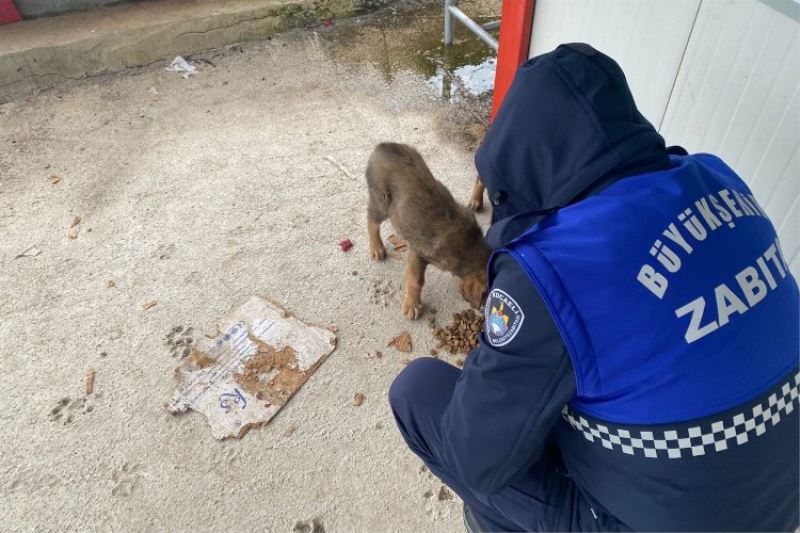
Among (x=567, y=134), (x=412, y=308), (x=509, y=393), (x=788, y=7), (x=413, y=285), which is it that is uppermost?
(x=788, y=7)

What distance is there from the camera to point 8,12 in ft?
15.9

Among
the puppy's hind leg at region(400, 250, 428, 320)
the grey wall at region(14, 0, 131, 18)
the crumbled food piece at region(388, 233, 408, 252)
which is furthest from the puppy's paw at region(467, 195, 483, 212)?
the grey wall at region(14, 0, 131, 18)

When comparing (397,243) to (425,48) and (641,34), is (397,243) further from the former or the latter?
(425,48)

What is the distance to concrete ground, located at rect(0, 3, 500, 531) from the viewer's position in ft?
7.38

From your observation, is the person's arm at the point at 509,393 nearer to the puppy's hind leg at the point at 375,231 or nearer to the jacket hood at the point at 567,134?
the jacket hood at the point at 567,134

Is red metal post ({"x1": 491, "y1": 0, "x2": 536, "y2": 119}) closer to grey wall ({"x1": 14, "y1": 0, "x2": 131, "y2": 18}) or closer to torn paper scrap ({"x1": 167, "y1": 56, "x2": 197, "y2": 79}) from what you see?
torn paper scrap ({"x1": 167, "y1": 56, "x2": 197, "y2": 79})

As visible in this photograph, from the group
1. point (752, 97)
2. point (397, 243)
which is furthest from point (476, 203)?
point (752, 97)

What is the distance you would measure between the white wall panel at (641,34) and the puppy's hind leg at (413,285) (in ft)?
4.53

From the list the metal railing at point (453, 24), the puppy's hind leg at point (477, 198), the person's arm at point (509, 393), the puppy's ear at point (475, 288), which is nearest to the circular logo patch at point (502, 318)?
the person's arm at point (509, 393)

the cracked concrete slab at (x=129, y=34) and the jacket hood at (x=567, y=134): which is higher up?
the jacket hood at (x=567, y=134)

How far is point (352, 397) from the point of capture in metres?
2.54

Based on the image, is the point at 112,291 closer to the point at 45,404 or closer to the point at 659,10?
the point at 45,404

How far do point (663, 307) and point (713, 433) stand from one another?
0.97ft

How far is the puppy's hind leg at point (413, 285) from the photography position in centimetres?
276
